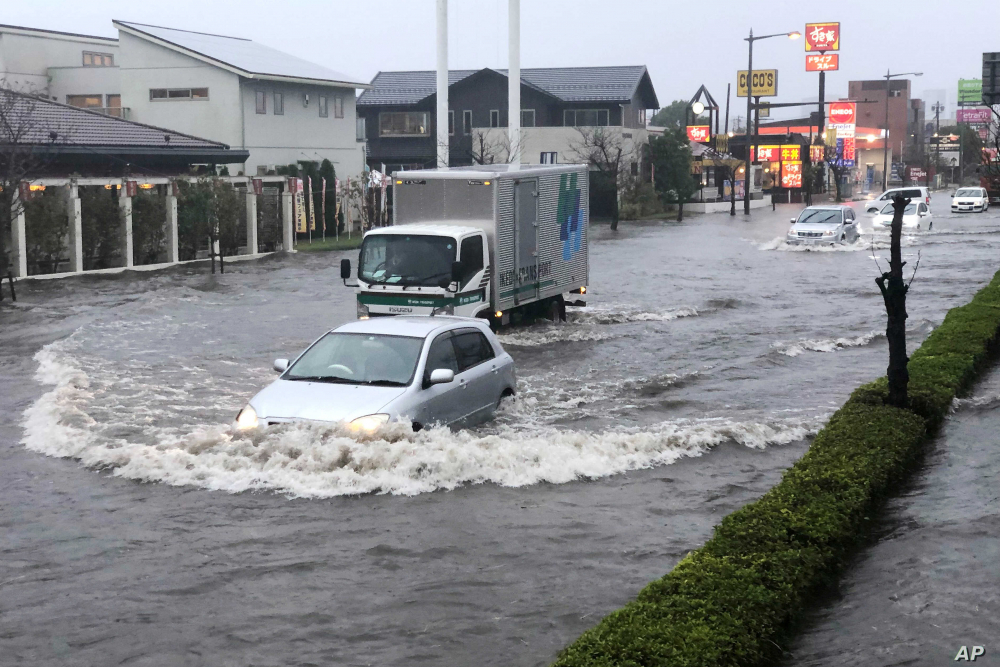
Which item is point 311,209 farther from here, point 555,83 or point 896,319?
point 896,319

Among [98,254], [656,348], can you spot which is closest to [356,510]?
[656,348]

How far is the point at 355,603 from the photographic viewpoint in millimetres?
8484

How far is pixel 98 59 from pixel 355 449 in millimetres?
53883

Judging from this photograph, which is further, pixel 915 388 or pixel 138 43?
pixel 138 43

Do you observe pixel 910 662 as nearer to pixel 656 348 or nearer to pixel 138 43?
pixel 656 348

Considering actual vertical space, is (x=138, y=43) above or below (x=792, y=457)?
above

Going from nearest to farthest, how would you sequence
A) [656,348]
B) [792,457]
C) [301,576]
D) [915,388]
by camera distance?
1. [301,576]
2. [792,457]
3. [915,388]
4. [656,348]

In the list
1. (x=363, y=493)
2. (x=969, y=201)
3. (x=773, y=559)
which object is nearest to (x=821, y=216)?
(x=969, y=201)

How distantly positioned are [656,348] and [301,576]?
13386 millimetres

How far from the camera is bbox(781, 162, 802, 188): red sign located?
9550 centimetres

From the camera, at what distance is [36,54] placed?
179 ft

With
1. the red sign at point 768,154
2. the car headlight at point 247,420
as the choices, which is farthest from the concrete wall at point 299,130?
the red sign at point 768,154

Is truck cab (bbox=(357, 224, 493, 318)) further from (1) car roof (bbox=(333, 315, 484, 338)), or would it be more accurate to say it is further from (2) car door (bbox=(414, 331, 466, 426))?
(2) car door (bbox=(414, 331, 466, 426))

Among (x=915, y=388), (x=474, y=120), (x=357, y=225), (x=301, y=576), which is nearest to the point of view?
(x=301, y=576)
